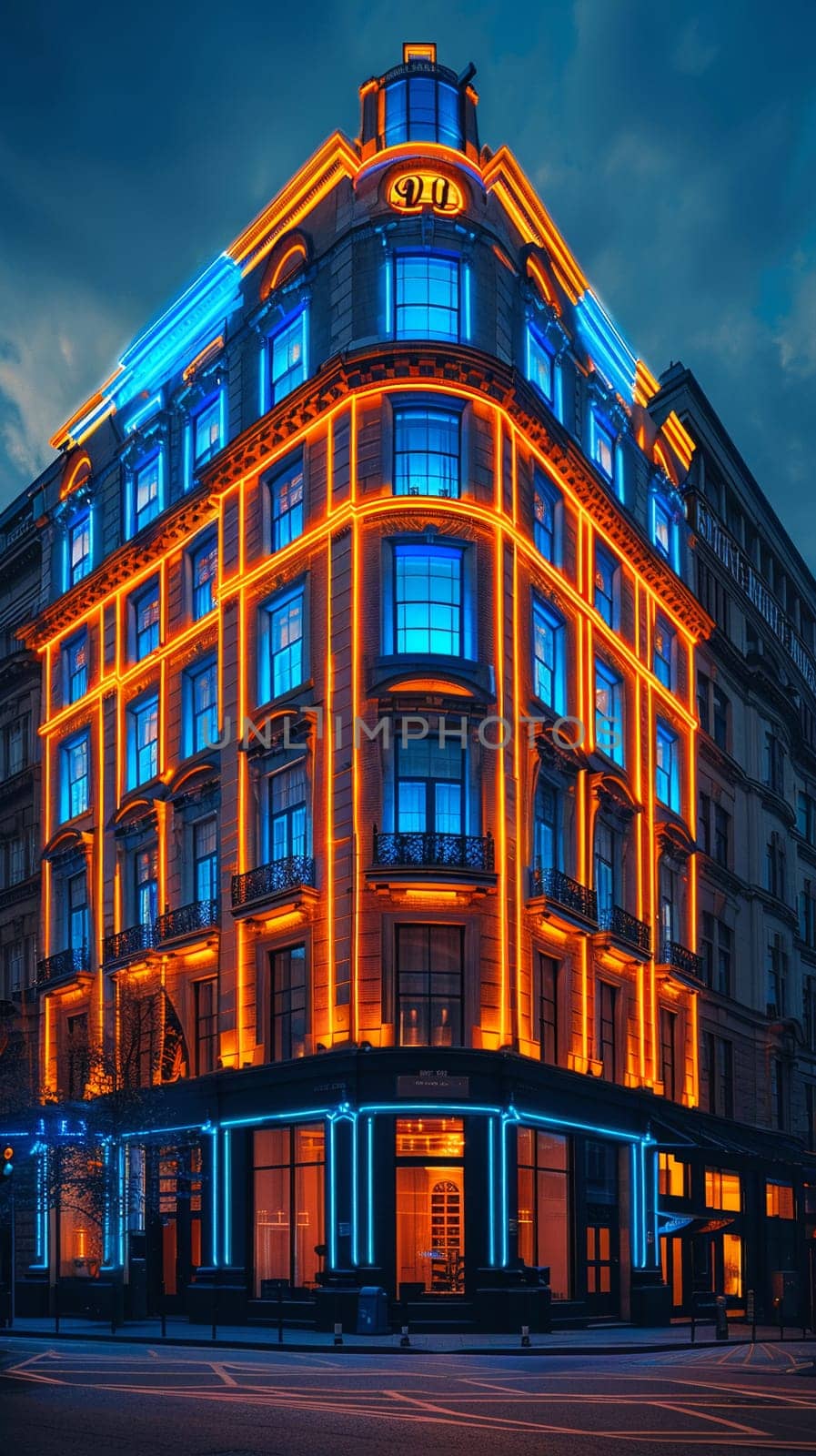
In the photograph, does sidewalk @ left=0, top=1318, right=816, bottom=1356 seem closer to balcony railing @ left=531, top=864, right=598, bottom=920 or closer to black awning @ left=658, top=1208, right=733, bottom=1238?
black awning @ left=658, top=1208, right=733, bottom=1238

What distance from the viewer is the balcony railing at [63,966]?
4956cm

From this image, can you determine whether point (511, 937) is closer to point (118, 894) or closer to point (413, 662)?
point (413, 662)

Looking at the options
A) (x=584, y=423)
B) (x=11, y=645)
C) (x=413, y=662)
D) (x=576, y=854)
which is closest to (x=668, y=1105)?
(x=576, y=854)

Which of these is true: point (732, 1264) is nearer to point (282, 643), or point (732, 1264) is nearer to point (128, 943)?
point (128, 943)

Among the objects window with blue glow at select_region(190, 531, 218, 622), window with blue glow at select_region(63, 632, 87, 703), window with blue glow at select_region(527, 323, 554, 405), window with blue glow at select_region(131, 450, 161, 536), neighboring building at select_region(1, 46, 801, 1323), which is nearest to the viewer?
neighboring building at select_region(1, 46, 801, 1323)

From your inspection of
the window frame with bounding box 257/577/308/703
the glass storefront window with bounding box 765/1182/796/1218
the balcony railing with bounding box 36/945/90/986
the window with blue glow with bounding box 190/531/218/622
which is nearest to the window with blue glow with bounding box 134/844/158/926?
the balcony railing with bounding box 36/945/90/986

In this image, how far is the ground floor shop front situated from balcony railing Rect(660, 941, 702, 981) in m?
4.80

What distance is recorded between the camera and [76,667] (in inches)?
2152

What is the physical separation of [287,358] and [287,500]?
4333 millimetres

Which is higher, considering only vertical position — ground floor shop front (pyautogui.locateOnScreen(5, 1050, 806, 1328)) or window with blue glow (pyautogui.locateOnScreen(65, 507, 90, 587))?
window with blue glow (pyautogui.locateOnScreen(65, 507, 90, 587))

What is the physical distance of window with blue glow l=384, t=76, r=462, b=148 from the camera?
4375 centimetres

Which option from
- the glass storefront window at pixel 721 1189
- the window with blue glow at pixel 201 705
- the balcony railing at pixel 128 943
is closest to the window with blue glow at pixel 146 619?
the window with blue glow at pixel 201 705

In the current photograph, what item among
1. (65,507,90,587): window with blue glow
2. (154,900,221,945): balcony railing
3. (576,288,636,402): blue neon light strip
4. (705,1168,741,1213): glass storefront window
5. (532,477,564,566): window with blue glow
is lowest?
(705,1168,741,1213): glass storefront window

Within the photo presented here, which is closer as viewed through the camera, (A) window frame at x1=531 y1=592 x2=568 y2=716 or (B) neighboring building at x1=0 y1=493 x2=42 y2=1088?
(A) window frame at x1=531 y1=592 x2=568 y2=716
